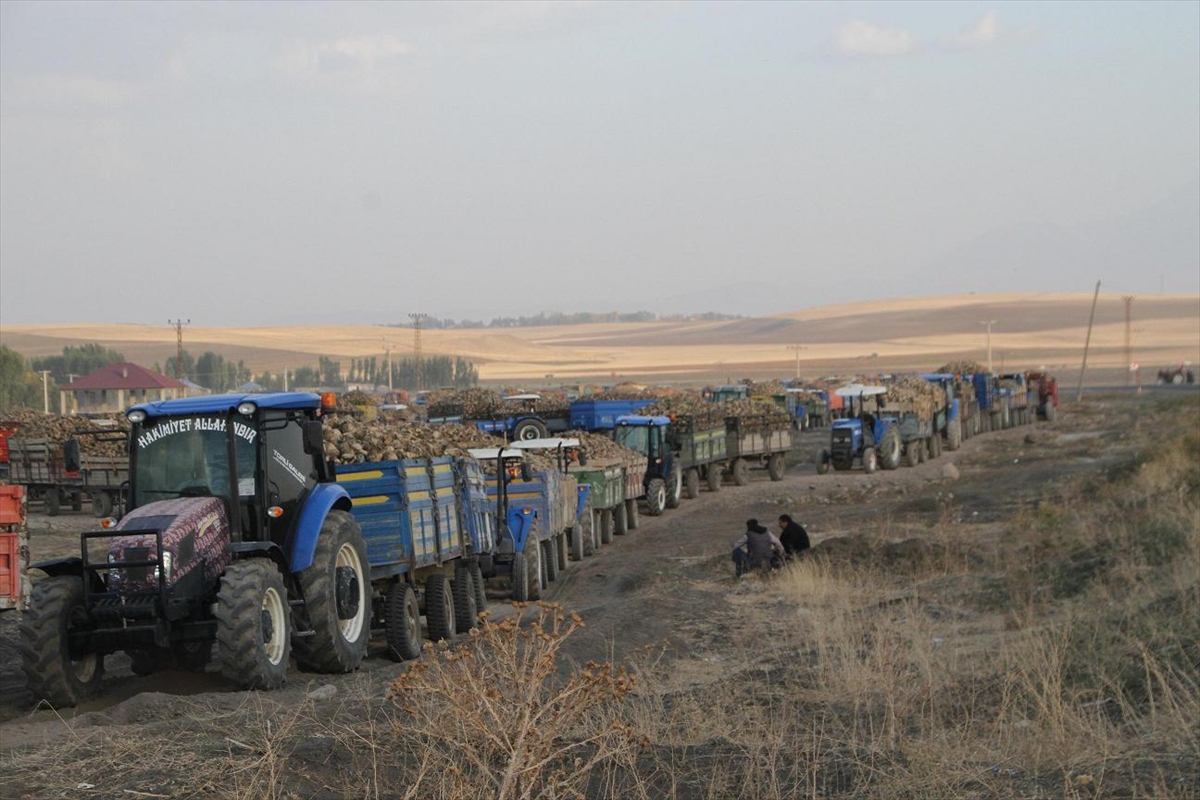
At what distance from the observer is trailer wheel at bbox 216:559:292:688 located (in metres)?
10.4

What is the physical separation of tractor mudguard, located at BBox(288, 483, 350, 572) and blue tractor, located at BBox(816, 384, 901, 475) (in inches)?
1078

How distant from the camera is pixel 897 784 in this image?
7.18 metres

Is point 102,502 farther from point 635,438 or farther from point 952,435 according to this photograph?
point 952,435

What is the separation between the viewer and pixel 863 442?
38531 mm

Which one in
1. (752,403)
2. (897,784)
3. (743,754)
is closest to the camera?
(897,784)

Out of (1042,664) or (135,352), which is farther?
(135,352)

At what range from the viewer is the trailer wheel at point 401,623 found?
13484 mm

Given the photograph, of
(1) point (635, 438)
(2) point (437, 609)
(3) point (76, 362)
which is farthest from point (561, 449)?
(3) point (76, 362)

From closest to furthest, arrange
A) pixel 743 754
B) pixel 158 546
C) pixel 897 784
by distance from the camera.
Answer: pixel 897 784
pixel 743 754
pixel 158 546

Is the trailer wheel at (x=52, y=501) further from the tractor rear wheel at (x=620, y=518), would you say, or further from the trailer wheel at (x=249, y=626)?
the trailer wheel at (x=249, y=626)

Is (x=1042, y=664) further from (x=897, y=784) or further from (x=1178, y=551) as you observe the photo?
(x=1178, y=551)

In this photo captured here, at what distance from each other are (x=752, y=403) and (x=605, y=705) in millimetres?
30776

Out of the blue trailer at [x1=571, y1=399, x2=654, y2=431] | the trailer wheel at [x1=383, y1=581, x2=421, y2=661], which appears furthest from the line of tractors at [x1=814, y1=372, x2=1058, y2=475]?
the trailer wheel at [x1=383, y1=581, x2=421, y2=661]

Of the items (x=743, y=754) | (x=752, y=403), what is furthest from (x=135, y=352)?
(x=743, y=754)
